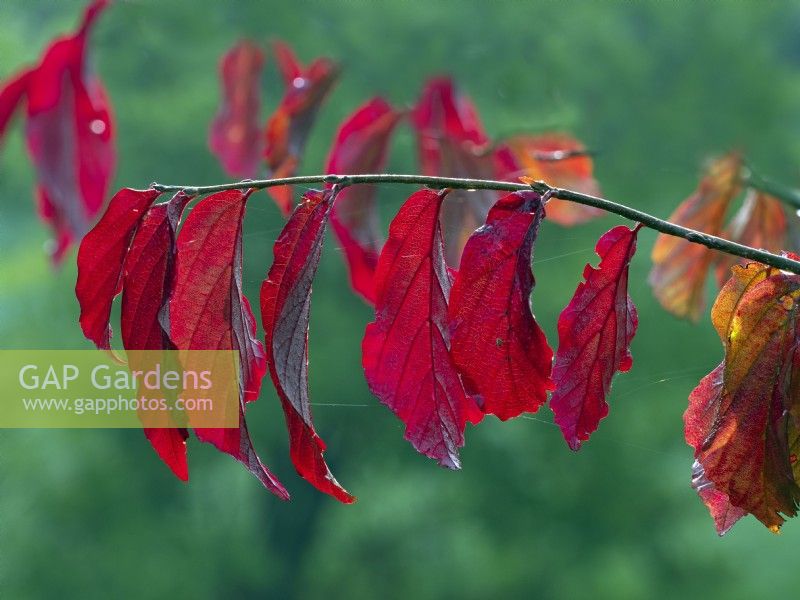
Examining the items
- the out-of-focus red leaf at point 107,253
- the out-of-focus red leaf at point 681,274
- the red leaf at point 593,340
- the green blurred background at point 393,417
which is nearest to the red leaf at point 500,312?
the red leaf at point 593,340

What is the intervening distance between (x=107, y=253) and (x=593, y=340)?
0.18 meters

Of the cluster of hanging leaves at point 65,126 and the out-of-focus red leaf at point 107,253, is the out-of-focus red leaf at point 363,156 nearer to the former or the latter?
the cluster of hanging leaves at point 65,126

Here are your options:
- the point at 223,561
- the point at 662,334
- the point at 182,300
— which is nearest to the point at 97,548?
the point at 223,561

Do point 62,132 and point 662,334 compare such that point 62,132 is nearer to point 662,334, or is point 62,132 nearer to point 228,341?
point 228,341

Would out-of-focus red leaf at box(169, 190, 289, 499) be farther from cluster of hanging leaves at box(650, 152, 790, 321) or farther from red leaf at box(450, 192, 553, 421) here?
cluster of hanging leaves at box(650, 152, 790, 321)

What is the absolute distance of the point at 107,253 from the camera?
306mm

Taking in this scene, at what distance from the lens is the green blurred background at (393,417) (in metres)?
3.34

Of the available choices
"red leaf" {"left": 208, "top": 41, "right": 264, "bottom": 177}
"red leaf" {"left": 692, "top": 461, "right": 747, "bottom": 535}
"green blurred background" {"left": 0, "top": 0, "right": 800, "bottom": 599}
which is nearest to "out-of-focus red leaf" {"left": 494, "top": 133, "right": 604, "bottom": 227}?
"red leaf" {"left": 208, "top": 41, "right": 264, "bottom": 177}

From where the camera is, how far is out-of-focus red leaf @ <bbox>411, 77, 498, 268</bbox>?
678 mm

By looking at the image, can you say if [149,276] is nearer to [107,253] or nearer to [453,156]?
[107,253]

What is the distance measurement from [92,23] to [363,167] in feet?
0.79

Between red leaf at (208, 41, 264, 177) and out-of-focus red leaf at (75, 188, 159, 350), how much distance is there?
690mm

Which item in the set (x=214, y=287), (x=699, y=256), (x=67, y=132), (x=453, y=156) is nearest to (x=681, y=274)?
(x=699, y=256)

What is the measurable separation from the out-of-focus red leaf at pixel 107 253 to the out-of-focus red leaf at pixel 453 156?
0.75 ft
